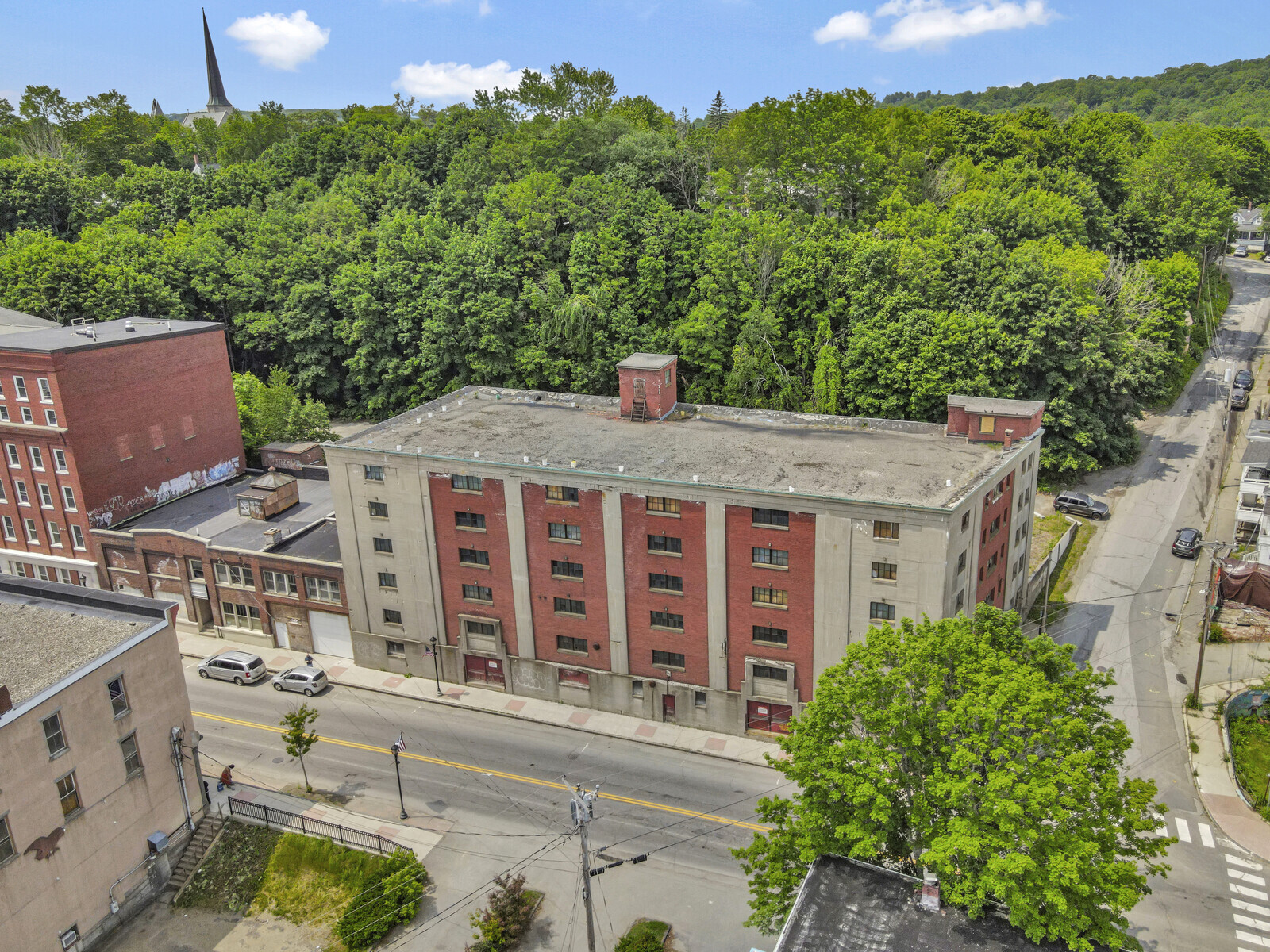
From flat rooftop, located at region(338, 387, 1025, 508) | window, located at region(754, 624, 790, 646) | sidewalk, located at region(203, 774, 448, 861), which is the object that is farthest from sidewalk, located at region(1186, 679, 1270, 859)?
sidewalk, located at region(203, 774, 448, 861)

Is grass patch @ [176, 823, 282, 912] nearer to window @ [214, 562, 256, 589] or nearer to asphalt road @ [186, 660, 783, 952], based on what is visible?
asphalt road @ [186, 660, 783, 952]

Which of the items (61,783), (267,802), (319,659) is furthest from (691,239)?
(61,783)

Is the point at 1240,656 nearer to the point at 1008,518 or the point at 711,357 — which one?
the point at 1008,518

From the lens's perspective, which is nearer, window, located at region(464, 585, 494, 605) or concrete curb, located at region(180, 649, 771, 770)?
concrete curb, located at region(180, 649, 771, 770)

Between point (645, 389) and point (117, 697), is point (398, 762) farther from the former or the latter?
point (645, 389)

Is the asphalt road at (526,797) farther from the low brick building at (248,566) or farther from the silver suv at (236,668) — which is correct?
the low brick building at (248,566)

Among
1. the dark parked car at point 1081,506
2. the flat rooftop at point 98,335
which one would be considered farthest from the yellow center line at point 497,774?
the dark parked car at point 1081,506
